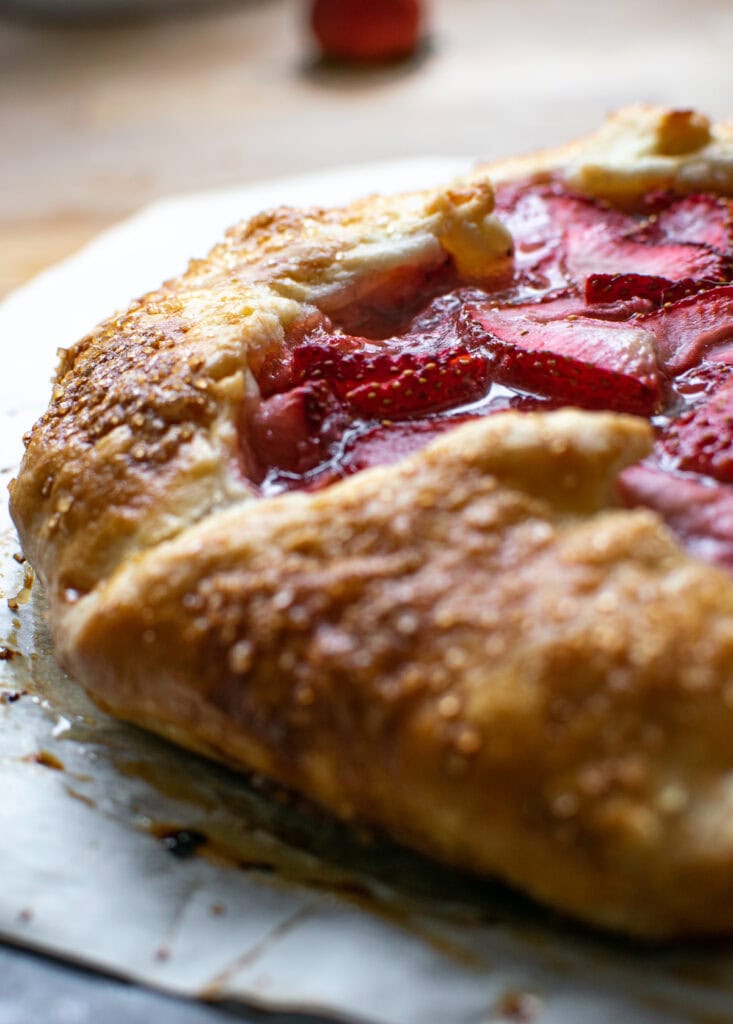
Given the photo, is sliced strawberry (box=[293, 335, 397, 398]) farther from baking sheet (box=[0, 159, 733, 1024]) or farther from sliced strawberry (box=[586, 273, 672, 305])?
baking sheet (box=[0, 159, 733, 1024])

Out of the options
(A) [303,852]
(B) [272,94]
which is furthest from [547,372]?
(B) [272,94]

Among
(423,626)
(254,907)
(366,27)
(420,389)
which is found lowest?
(254,907)

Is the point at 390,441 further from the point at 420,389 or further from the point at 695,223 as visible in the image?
the point at 695,223

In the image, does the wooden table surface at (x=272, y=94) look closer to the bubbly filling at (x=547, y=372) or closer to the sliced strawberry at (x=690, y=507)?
Answer: the bubbly filling at (x=547, y=372)

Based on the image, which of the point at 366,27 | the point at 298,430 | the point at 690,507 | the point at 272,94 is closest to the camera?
the point at 690,507

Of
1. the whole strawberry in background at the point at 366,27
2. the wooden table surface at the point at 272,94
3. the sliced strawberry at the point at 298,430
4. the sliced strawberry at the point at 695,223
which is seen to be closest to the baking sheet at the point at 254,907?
the sliced strawberry at the point at 298,430

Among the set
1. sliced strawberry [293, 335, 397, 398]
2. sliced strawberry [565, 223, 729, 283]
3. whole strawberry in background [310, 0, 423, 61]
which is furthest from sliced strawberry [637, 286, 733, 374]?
whole strawberry in background [310, 0, 423, 61]
